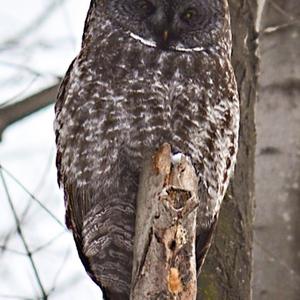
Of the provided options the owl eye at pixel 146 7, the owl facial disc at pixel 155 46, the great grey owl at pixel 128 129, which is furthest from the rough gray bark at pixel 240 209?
the owl eye at pixel 146 7

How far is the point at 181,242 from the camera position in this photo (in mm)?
4062

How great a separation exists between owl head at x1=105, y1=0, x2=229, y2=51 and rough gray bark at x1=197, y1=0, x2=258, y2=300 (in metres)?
0.12

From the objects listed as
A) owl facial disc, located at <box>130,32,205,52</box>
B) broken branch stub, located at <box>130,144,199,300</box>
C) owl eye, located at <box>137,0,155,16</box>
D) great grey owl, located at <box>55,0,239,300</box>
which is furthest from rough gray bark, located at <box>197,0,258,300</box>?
broken branch stub, located at <box>130,144,199,300</box>

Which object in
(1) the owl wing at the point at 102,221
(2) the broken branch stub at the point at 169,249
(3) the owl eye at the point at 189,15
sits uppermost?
(3) the owl eye at the point at 189,15

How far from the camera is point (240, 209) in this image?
4.83m

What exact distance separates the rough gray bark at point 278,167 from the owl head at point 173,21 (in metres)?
0.42

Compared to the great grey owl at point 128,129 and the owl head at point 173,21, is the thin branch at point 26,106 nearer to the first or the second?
the great grey owl at point 128,129

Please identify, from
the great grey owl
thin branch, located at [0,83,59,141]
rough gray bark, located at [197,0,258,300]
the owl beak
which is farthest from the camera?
thin branch, located at [0,83,59,141]

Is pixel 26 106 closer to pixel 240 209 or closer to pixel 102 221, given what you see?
pixel 102 221

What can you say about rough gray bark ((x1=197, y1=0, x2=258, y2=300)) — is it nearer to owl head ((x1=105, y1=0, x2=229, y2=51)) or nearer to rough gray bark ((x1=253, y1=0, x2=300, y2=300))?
owl head ((x1=105, y1=0, x2=229, y2=51))

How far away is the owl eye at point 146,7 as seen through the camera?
16.2 feet

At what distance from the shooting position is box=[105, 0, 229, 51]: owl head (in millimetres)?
4895

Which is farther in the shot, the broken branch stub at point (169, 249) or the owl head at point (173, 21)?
the owl head at point (173, 21)

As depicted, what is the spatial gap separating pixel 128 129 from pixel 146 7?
0.52 metres
